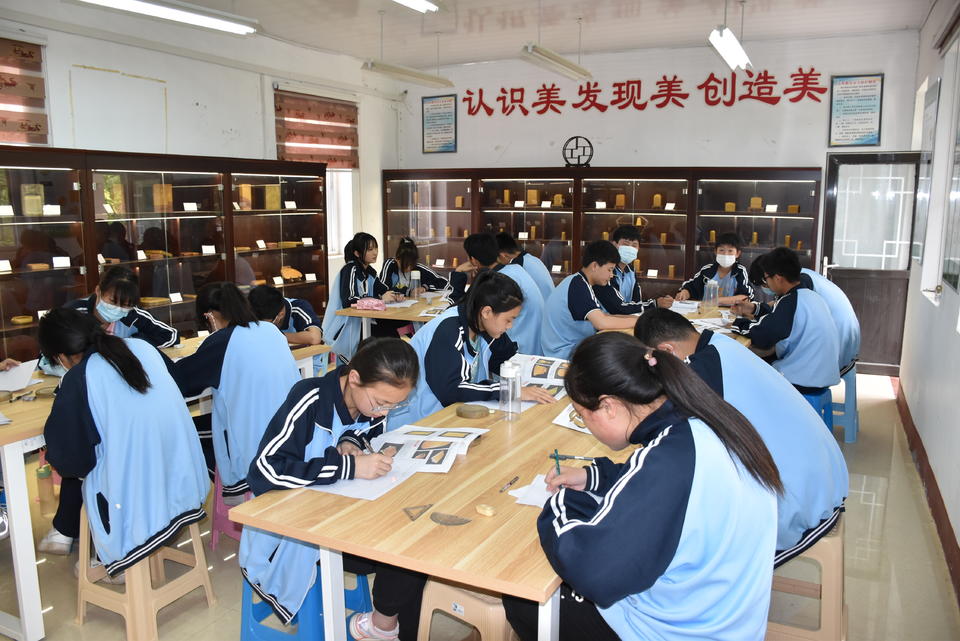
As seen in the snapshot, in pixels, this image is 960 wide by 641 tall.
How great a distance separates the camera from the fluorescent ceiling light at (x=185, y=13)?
15.6 ft

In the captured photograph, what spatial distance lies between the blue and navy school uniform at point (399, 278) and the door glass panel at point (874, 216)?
4340mm

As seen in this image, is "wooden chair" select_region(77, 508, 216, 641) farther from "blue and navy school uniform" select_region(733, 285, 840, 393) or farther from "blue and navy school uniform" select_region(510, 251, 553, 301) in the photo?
"blue and navy school uniform" select_region(510, 251, 553, 301)

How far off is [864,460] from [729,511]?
4.18m

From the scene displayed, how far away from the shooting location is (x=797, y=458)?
2316 mm

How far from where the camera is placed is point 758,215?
8000 mm

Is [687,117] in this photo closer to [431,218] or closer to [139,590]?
[431,218]

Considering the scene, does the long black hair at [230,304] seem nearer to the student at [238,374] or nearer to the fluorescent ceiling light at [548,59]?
the student at [238,374]

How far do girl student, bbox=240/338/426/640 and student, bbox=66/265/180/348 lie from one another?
224 cm

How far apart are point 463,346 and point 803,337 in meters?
2.55

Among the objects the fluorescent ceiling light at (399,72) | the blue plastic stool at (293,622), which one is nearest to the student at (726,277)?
the fluorescent ceiling light at (399,72)

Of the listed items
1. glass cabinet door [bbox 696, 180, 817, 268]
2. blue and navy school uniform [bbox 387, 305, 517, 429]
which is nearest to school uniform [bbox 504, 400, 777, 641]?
blue and navy school uniform [bbox 387, 305, 517, 429]

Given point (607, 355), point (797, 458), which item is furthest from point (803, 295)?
point (607, 355)

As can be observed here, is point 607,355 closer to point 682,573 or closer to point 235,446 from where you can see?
point 682,573

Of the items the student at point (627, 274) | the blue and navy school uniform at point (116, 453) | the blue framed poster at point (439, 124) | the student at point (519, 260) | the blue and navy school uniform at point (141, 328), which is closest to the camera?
the blue and navy school uniform at point (116, 453)
